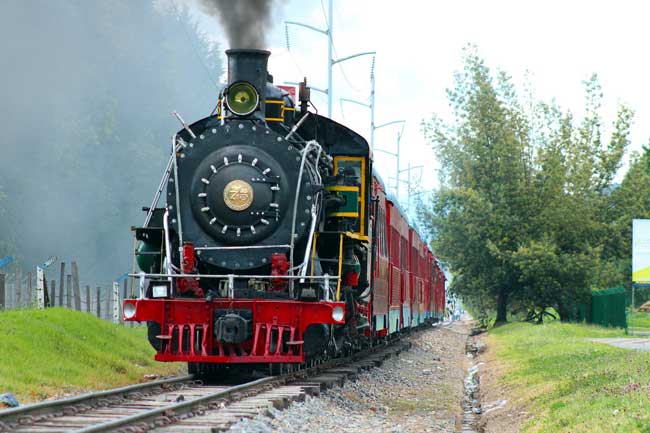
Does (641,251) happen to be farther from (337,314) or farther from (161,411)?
(161,411)

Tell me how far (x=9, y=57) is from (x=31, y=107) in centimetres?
280

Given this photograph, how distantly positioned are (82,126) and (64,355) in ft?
129

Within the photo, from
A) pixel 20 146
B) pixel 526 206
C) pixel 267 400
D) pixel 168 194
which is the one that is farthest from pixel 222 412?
pixel 20 146

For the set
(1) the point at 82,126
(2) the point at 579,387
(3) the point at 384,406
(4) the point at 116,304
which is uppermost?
(1) the point at 82,126

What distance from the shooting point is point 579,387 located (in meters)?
13.3

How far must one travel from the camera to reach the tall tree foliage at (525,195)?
37656 millimetres

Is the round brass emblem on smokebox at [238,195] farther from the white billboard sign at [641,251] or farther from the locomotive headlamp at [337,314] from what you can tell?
the white billboard sign at [641,251]

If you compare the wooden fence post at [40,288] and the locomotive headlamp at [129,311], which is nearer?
the locomotive headlamp at [129,311]

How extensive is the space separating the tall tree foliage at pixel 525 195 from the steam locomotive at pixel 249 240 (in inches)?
929

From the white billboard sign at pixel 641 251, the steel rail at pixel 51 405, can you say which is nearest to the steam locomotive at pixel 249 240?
the steel rail at pixel 51 405

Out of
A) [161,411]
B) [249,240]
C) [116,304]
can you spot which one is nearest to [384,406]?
[249,240]

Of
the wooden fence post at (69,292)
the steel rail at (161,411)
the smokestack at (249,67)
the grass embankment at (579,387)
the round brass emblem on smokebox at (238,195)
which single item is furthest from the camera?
the wooden fence post at (69,292)

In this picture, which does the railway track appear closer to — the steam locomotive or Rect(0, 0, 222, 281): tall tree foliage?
the steam locomotive

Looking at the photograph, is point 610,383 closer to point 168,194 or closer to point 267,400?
point 267,400
